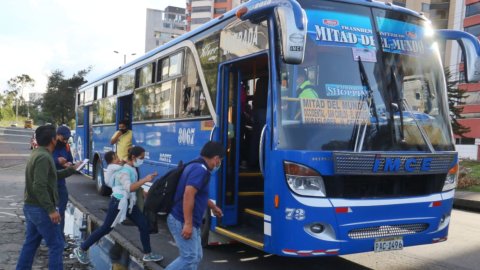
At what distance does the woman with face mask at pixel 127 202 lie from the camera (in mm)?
5871

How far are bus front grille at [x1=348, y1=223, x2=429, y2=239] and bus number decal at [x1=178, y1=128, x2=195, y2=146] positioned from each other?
305 cm

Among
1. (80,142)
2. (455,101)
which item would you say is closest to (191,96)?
(80,142)

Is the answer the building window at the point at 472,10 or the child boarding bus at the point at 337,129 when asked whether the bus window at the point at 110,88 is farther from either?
the building window at the point at 472,10

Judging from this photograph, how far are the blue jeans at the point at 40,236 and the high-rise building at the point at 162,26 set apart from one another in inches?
4388

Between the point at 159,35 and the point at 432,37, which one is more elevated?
the point at 159,35

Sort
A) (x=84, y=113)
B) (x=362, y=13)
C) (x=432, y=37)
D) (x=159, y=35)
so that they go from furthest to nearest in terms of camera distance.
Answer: (x=159, y=35)
(x=84, y=113)
(x=432, y=37)
(x=362, y=13)

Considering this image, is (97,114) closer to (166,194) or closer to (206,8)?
(166,194)

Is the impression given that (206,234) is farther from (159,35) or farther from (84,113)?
(159,35)

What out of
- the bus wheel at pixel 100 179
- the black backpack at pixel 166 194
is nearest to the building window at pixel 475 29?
the bus wheel at pixel 100 179

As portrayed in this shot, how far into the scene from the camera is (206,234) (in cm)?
646

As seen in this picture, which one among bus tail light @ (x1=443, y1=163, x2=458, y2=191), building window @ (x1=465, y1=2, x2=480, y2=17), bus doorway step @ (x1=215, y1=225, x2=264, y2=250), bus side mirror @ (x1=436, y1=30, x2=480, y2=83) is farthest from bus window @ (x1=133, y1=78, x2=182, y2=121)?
building window @ (x1=465, y1=2, x2=480, y2=17)

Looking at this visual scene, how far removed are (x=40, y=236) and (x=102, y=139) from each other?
8.26 meters

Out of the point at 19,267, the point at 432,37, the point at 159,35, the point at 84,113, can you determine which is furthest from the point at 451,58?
the point at 159,35

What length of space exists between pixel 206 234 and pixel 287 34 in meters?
3.21
